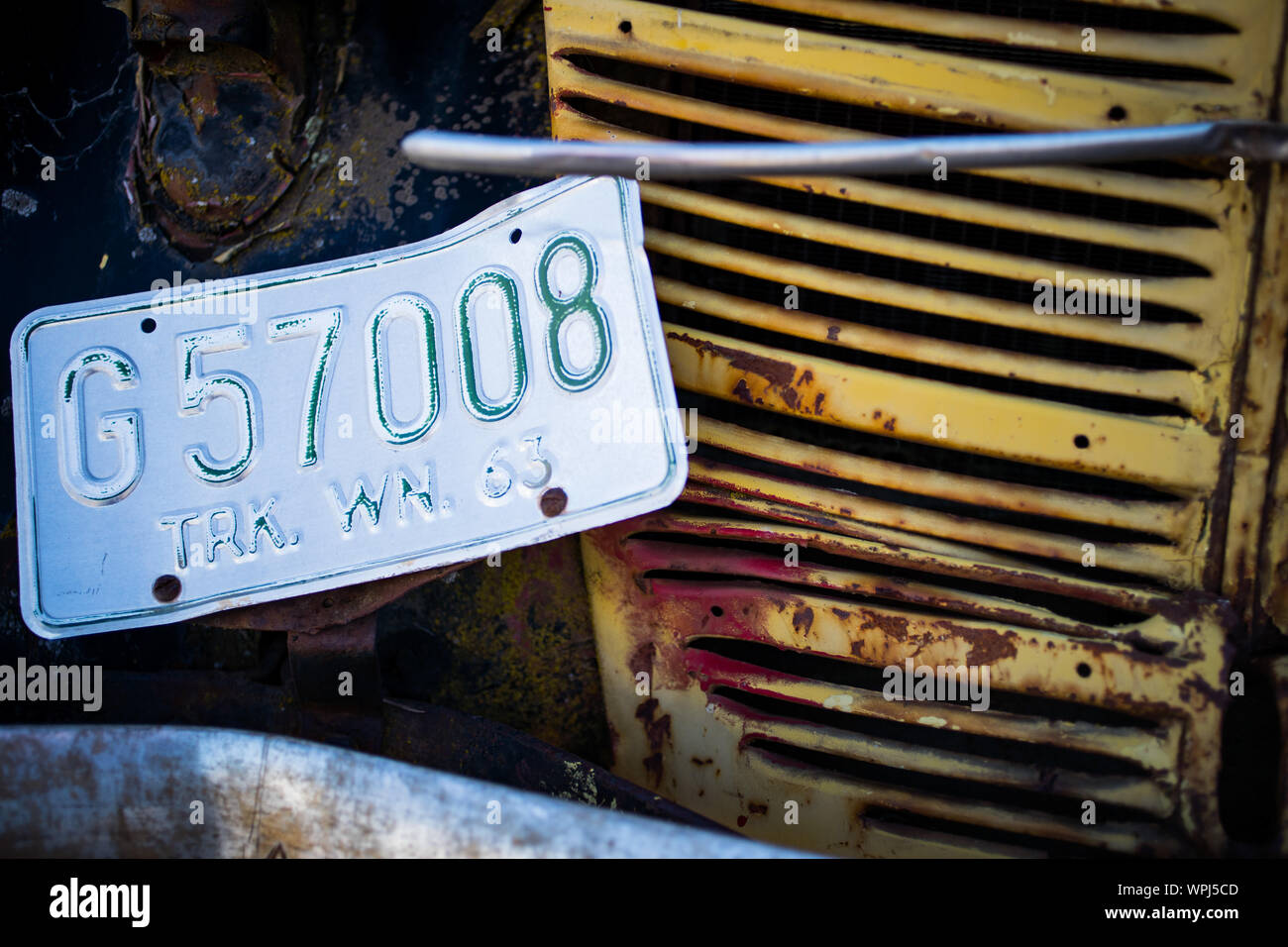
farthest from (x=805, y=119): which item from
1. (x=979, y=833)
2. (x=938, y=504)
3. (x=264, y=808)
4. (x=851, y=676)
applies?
(x=264, y=808)

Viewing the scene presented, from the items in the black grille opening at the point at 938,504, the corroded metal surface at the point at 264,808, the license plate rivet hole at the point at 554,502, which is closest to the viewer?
the corroded metal surface at the point at 264,808

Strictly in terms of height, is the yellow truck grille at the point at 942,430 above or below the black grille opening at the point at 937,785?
above

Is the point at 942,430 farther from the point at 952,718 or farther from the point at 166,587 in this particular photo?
the point at 166,587

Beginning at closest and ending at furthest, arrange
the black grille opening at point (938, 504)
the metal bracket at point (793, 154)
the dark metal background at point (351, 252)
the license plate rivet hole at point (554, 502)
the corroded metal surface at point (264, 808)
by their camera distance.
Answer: the metal bracket at point (793, 154), the corroded metal surface at point (264, 808), the license plate rivet hole at point (554, 502), the black grille opening at point (938, 504), the dark metal background at point (351, 252)

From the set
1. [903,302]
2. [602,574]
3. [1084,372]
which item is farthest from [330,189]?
[1084,372]

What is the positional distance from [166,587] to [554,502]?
626 millimetres

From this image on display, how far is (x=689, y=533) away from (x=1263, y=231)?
0.98 m

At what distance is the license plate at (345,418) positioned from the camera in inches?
63.2

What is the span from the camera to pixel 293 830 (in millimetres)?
1424

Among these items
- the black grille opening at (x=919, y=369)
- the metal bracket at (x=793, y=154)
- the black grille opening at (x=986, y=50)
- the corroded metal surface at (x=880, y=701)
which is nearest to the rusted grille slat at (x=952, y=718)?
the corroded metal surface at (x=880, y=701)

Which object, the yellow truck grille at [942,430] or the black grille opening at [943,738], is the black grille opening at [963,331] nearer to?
the yellow truck grille at [942,430]

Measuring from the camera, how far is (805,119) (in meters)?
1.73

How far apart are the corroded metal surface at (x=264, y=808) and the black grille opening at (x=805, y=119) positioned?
1.08 metres

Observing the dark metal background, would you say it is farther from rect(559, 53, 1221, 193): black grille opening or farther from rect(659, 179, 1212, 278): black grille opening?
rect(659, 179, 1212, 278): black grille opening
